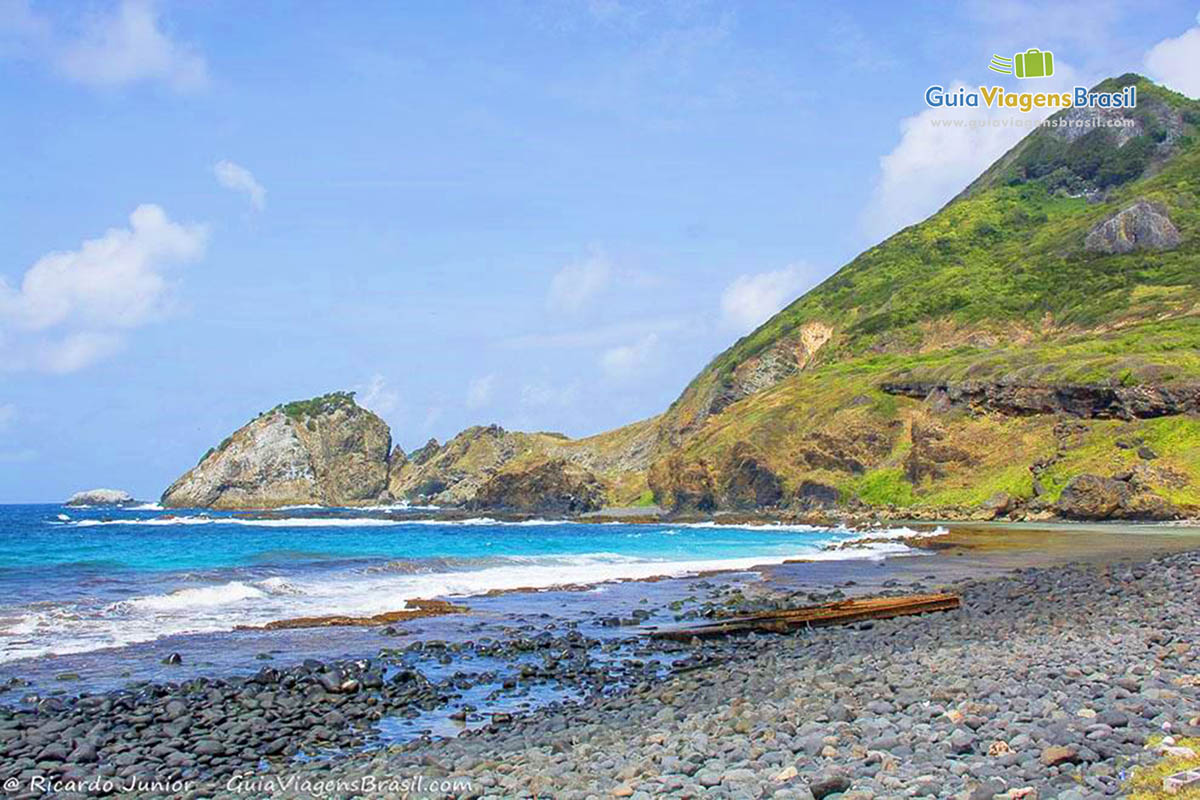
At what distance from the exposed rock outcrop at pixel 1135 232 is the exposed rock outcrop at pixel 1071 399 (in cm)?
5116

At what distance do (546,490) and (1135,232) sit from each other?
275 feet

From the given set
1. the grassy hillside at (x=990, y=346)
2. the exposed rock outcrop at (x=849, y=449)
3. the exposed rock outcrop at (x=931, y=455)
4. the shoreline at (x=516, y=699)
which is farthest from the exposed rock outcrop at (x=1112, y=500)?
the shoreline at (x=516, y=699)

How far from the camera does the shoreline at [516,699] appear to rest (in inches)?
445

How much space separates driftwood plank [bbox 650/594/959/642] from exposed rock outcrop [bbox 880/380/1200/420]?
5241 centimetres

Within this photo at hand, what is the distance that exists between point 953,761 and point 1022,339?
367ft

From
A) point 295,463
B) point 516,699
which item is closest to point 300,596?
point 516,699

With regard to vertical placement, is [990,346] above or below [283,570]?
above

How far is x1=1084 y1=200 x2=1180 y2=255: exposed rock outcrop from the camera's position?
118 meters

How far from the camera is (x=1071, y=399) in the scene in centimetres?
7231

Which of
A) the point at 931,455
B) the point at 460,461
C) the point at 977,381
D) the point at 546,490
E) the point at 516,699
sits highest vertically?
the point at 977,381

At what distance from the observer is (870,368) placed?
106375 mm

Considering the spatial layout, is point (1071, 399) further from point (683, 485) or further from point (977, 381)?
point (683, 485)

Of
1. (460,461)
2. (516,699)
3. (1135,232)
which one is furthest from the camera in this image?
(460,461)

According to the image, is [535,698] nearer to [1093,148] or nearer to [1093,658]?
[1093,658]
